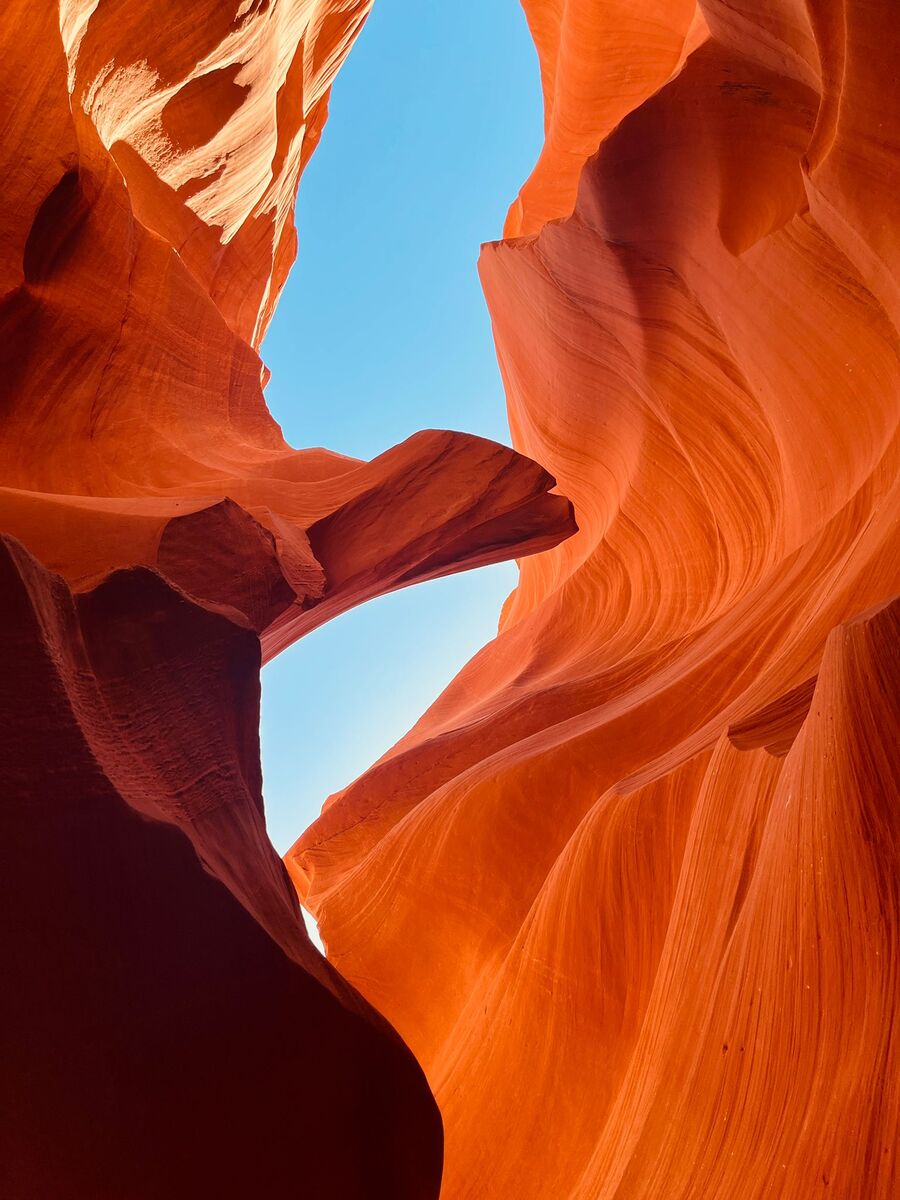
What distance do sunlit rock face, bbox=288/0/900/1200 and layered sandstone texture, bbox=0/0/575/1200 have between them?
1.26 meters

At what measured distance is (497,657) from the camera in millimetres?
11023

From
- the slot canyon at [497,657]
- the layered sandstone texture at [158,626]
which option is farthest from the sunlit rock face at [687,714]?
the layered sandstone texture at [158,626]

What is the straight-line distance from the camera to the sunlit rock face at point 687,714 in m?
3.04

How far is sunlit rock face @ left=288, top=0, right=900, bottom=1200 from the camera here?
3.04 meters

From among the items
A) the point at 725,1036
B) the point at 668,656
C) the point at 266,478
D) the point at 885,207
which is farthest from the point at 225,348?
the point at 725,1036

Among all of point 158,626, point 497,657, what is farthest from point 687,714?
point 497,657

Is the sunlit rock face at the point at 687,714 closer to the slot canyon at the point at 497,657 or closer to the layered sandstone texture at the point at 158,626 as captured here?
the slot canyon at the point at 497,657

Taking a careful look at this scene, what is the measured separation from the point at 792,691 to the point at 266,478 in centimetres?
404

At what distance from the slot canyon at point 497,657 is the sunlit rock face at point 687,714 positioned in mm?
25

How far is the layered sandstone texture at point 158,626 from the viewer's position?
3076 millimetres

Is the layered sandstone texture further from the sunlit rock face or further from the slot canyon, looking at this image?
the sunlit rock face

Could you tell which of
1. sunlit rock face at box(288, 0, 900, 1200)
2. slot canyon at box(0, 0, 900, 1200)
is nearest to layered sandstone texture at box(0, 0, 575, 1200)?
slot canyon at box(0, 0, 900, 1200)

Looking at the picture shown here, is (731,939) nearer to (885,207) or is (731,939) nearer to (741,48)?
(885,207)

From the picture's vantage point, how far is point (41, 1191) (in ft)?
9.67
